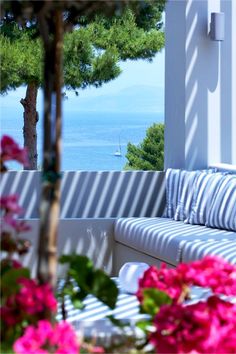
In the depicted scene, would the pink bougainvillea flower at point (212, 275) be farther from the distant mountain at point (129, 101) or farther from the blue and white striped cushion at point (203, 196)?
the distant mountain at point (129, 101)

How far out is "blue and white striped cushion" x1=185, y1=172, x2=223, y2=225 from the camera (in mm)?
5039

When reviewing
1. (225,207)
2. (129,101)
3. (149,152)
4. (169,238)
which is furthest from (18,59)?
(129,101)

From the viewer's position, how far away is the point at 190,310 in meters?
1.37

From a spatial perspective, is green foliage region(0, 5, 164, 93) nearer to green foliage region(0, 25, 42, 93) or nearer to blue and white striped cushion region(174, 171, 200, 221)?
green foliage region(0, 25, 42, 93)

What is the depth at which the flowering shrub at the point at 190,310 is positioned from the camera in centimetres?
131

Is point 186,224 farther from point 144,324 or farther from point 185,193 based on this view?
point 144,324

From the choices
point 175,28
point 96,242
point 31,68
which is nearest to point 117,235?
point 96,242

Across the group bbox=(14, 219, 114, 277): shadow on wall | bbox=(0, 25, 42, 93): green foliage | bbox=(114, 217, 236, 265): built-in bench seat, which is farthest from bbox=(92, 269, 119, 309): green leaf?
bbox=(0, 25, 42, 93): green foliage

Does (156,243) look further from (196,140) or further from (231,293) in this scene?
(231,293)

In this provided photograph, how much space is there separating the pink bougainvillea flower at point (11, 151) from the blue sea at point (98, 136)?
1707cm

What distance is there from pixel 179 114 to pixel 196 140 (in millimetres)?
220

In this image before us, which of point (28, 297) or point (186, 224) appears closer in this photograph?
point (28, 297)

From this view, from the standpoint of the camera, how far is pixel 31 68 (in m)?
10.0

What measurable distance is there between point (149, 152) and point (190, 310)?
16004 millimetres
